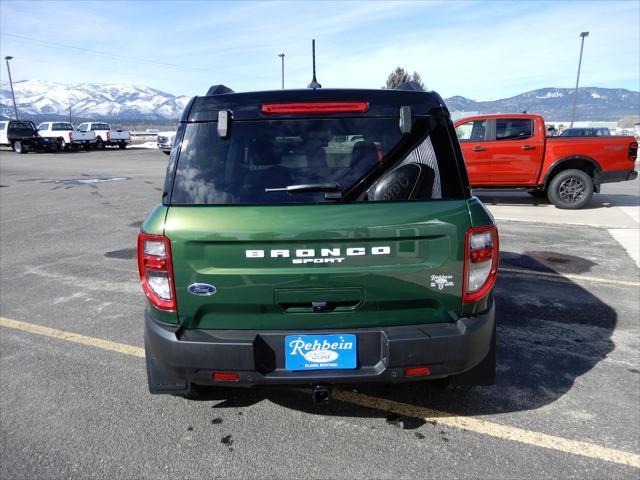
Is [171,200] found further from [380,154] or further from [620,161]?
[620,161]

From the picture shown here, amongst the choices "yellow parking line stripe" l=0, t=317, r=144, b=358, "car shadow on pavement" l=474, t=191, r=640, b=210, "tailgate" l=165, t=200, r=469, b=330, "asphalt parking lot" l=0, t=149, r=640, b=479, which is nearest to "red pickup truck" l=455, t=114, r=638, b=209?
"car shadow on pavement" l=474, t=191, r=640, b=210

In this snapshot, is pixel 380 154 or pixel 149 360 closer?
pixel 380 154

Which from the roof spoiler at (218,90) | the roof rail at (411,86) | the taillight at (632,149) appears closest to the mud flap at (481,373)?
the roof rail at (411,86)

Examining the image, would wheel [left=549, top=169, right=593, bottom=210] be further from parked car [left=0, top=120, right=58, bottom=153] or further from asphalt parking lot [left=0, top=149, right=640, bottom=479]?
parked car [left=0, top=120, right=58, bottom=153]

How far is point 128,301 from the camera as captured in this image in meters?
4.83

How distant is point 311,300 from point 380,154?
836 millimetres

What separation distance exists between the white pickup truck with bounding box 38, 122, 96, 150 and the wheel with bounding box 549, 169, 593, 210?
3114 cm

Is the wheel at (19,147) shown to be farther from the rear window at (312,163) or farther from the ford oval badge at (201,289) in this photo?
the ford oval badge at (201,289)

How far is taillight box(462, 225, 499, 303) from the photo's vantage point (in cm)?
234

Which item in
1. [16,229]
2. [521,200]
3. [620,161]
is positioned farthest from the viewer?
[521,200]

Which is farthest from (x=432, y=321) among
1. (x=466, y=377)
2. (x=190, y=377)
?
(x=190, y=377)

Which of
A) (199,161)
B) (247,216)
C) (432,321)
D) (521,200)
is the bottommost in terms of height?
(521,200)

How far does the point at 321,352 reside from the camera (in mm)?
2326

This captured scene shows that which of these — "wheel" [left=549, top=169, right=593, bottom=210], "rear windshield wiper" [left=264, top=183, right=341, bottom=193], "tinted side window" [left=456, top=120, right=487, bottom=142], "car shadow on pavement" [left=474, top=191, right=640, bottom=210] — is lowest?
"car shadow on pavement" [left=474, top=191, right=640, bottom=210]
